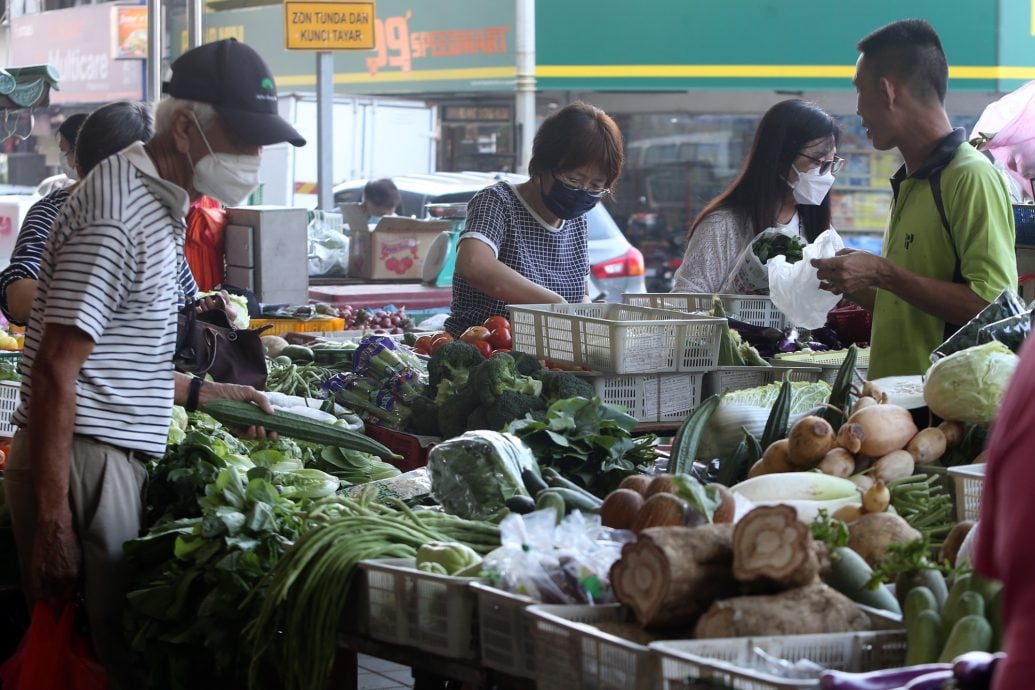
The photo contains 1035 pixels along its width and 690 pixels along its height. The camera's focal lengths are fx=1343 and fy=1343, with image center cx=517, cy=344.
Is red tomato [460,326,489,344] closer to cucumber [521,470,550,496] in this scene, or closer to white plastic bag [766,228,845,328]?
white plastic bag [766,228,845,328]

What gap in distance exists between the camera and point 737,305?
561 centimetres

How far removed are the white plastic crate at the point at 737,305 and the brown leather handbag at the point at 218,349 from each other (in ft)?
5.46

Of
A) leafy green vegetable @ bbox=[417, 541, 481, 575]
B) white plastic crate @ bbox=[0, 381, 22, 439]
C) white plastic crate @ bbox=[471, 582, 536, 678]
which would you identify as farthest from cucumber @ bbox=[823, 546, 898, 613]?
white plastic crate @ bbox=[0, 381, 22, 439]

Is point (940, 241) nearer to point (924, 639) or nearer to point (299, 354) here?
point (924, 639)

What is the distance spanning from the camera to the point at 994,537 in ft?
5.23

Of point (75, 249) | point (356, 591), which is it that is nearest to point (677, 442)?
point (356, 591)

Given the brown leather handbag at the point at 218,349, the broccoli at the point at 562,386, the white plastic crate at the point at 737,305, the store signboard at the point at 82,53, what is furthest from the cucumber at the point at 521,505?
the store signboard at the point at 82,53

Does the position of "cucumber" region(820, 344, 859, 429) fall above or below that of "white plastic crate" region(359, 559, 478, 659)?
above

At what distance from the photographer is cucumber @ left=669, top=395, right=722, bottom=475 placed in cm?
380

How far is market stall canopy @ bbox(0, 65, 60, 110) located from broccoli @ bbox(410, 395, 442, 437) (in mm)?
9104

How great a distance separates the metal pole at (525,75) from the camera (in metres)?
15.9

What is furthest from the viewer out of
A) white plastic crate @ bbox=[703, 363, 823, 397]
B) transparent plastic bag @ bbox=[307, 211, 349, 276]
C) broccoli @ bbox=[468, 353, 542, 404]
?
transparent plastic bag @ bbox=[307, 211, 349, 276]

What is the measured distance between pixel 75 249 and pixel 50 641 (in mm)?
1117

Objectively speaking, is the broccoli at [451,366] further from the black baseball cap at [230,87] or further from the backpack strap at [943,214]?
the backpack strap at [943,214]
